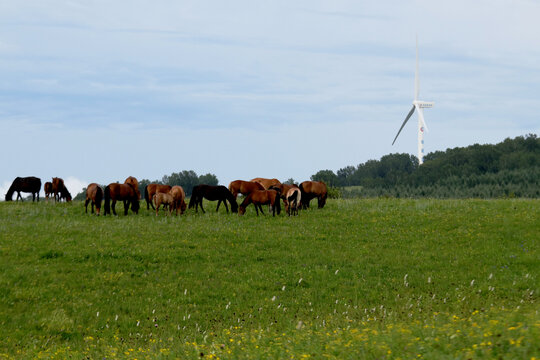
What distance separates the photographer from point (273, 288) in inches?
721

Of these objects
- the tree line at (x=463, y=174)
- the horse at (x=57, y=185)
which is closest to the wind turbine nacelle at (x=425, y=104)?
the tree line at (x=463, y=174)

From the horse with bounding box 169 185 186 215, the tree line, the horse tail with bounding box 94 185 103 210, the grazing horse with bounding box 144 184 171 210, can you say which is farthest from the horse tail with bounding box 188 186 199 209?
the tree line

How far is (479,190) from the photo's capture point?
64.3m

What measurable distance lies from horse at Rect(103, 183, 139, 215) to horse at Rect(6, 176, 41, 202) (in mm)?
13647

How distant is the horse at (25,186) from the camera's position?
46094 mm

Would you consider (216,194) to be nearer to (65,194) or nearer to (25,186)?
(65,194)

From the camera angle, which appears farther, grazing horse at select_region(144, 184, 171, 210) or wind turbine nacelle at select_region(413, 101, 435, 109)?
wind turbine nacelle at select_region(413, 101, 435, 109)

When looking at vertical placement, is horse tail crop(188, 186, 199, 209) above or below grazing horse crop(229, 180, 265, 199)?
below

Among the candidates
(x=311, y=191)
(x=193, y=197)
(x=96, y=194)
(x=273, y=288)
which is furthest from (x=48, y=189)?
(x=273, y=288)

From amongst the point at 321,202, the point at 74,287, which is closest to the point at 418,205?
the point at 321,202

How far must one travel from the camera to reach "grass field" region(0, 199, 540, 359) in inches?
392

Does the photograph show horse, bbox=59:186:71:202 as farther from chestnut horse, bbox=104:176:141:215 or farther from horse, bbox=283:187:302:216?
horse, bbox=283:187:302:216

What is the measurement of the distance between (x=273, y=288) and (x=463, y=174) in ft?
265

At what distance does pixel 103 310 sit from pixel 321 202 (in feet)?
78.3
